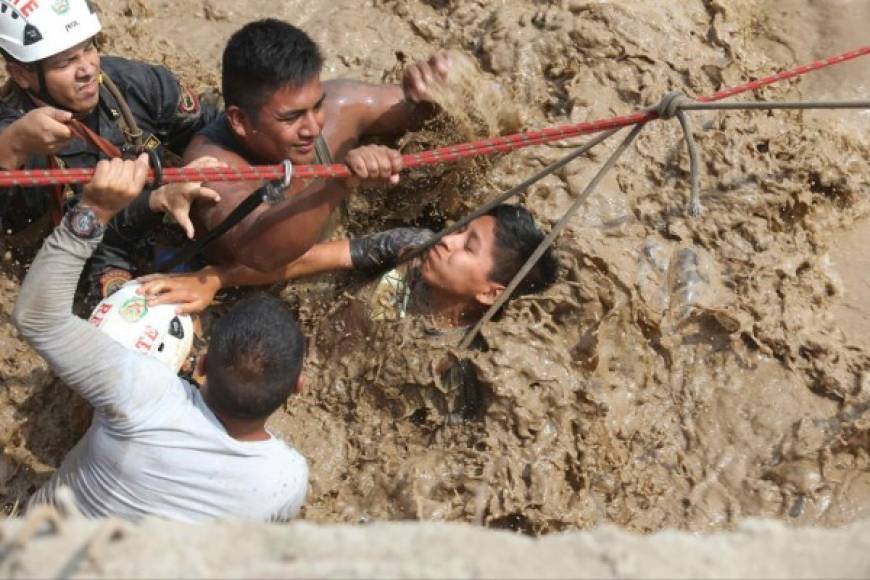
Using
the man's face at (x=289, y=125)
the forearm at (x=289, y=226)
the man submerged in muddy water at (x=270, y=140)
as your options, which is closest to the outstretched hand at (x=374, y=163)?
the man submerged in muddy water at (x=270, y=140)

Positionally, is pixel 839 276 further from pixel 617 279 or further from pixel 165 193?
pixel 165 193

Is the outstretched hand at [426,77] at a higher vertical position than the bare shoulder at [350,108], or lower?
higher

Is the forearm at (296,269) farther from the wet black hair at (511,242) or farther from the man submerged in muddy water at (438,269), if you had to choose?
the wet black hair at (511,242)

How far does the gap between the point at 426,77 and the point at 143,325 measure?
1599 mm

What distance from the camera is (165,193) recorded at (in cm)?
386

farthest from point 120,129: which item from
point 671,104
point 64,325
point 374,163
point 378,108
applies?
point 671,104

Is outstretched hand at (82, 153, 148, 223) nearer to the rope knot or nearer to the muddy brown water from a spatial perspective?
the muddy brown water

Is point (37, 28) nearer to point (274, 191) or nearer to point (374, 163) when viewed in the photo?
point (274, 191)

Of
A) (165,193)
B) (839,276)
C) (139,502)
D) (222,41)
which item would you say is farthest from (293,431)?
(839,276)

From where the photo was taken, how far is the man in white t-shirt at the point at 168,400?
268 centimetres

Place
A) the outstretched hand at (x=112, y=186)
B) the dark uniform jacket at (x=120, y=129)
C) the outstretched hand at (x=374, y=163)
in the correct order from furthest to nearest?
the dark uniform jacket at (x=120, y=129)
the outstretched hand at (x=374, y=163)
the outstretched hand at (x=112, y=186)

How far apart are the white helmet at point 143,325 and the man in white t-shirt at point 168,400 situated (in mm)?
807

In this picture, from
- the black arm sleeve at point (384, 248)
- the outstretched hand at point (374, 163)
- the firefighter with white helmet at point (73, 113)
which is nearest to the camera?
the outstretched hand at point (374, 163)

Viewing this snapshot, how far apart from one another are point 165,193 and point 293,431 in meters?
1.14
